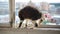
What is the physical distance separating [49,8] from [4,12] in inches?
24.3

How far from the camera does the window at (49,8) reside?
1.61 meters

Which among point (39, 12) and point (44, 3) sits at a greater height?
point (44, 3)

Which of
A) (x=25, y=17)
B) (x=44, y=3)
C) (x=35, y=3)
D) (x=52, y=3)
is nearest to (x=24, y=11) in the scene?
(x=25, y=17)

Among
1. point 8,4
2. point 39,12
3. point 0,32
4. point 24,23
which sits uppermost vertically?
point 8,4

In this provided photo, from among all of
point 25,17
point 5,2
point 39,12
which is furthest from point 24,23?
point 5,2

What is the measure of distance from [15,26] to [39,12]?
1.24 ft

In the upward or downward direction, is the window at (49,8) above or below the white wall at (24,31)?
above

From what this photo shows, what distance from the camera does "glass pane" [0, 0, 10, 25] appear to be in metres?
1.61

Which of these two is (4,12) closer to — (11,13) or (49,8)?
(11,13)

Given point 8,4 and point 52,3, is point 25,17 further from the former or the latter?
point 52,3

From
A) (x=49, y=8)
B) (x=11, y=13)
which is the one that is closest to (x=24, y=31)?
(x=11, y=13)

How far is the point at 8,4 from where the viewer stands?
1602 mm

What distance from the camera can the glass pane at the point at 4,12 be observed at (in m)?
1.61

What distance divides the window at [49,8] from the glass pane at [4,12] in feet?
0.40
